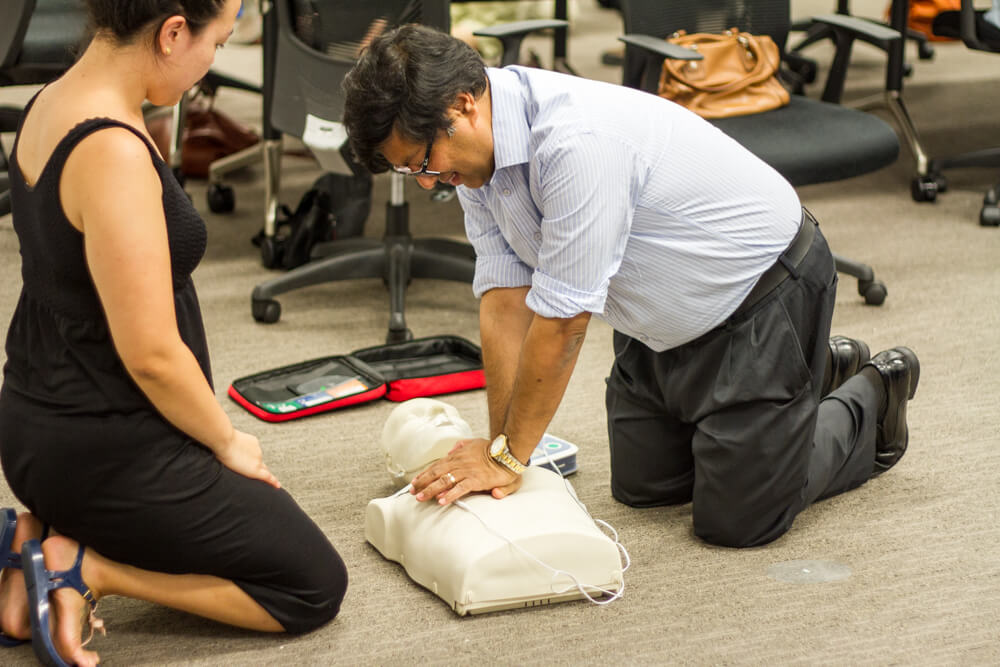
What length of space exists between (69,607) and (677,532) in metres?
0.96

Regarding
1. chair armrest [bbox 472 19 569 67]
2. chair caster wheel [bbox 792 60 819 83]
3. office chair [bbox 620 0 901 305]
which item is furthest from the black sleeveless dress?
chair caster wheel [bbox 792 60 819 83]

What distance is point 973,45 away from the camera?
3.53 meters

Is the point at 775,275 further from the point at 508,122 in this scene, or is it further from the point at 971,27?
the point at 971,27

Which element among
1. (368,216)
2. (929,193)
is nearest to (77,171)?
(368,216)

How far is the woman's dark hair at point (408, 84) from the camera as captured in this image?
1.55 metres

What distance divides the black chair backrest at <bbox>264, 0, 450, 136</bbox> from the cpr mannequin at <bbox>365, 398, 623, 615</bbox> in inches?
48.9

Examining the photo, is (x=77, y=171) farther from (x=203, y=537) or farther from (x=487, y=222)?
(x=487, y=222)

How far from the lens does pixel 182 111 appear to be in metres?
3.53

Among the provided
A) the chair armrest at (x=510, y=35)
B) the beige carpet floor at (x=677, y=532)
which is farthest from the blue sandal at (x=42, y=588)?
the chair armrest at (x=510, y=35)

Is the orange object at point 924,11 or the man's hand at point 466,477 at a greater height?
the orange object at point 924,11

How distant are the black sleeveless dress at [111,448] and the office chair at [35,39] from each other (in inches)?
63.1

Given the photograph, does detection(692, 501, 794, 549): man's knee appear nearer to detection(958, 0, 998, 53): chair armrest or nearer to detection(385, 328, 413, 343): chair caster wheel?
detection(385, 328, 413, 343): chair caster wheel

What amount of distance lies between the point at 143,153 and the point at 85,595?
61cm

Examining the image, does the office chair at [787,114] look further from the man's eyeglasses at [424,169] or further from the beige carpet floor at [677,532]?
the man's eyeglasses at [424,169]
